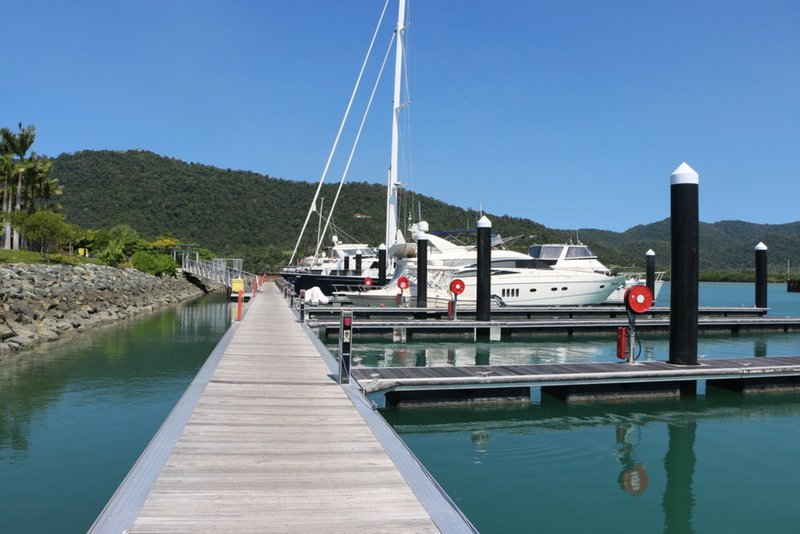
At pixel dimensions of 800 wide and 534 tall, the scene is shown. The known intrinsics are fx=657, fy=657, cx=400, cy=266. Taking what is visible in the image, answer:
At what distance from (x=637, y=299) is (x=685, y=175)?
233 centimetres

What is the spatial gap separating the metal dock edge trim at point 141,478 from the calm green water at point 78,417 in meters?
1.09

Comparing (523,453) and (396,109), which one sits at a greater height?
(396,109)

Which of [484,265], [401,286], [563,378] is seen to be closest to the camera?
[563,378]

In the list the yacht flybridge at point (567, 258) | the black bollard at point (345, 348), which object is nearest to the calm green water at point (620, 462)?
the black bollard at point (345, 348)

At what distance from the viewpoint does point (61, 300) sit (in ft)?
79.7

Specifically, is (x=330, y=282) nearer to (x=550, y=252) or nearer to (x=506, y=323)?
(x=550, y=252)

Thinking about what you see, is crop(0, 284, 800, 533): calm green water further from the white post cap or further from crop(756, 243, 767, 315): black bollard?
crop(756, 243, 767, 315): black bollard

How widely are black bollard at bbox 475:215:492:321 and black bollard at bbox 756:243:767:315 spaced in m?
12.8

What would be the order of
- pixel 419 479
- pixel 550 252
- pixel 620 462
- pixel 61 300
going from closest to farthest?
pixel 419 479, pixel 620 462, pixel 61 300, pixel 550 252

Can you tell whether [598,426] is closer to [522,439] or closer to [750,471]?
[522,439]

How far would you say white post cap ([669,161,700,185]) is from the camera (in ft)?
37.4

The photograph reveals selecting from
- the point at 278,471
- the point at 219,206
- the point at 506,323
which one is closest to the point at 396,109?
the point at 506,323

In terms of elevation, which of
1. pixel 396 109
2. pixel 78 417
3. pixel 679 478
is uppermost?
pixel 396 109

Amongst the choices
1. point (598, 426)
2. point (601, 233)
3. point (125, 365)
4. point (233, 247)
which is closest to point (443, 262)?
point (125, 365)
